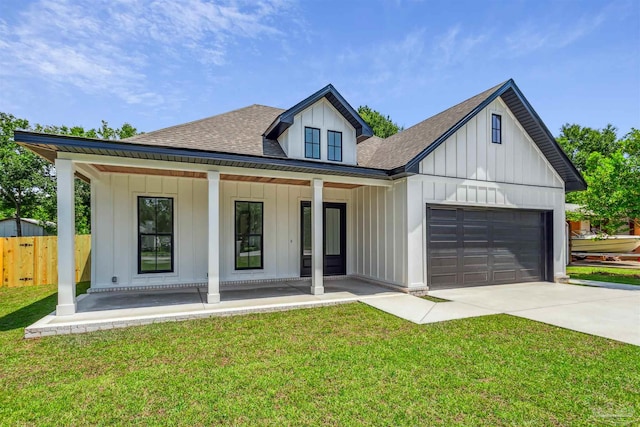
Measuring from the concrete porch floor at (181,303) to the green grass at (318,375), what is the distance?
1.10 feet

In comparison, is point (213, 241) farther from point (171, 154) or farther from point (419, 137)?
point (419, 137)

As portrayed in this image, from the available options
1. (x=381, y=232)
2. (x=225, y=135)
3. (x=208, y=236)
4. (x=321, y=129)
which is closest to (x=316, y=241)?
(x=381, y=232)

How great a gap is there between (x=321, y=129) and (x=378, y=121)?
20069 millimetres

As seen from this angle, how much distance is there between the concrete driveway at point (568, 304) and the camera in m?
5.60

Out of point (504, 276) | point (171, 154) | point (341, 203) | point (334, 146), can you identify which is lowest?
point (504, 276)

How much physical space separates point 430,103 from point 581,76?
615cm

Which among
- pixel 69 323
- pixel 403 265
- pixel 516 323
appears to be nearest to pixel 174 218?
pixel 69 323

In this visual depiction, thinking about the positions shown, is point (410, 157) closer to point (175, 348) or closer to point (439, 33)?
point (439, 33)

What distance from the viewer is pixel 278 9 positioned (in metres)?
8.95

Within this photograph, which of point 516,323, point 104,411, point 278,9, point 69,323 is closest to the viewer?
point 104,411

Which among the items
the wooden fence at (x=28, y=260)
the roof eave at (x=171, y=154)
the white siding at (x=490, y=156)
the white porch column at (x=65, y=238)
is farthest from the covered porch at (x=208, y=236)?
the wooden fence at (x=28, y=260)

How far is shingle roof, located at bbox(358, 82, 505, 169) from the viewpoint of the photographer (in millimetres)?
8641

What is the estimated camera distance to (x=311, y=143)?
9.23 metres

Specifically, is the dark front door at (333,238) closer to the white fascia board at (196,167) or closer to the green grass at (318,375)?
the white fascia board at (196,167)
